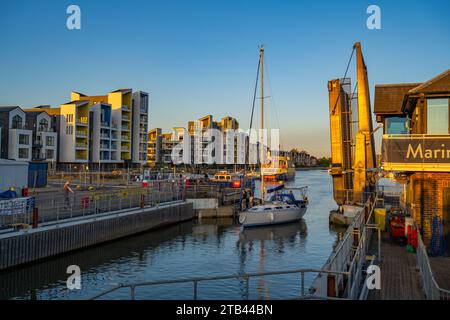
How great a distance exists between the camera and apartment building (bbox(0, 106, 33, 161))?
217 ft

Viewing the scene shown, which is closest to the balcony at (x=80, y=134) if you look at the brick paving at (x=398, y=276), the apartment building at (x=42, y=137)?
the apartment building at (x=42, y=137)

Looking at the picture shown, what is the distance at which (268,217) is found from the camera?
36312 millimetres

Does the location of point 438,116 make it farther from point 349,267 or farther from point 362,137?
point 362,137

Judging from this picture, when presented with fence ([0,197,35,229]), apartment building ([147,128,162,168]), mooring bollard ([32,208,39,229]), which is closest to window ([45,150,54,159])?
apartment building ([147,128,162,168])

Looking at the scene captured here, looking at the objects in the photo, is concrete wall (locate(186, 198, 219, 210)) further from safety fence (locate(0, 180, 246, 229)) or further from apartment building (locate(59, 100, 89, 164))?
apartment building (locate(59, 100, 89, 164))

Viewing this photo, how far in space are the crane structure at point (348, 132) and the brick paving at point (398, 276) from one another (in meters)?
17.8

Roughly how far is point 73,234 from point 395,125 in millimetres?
20685

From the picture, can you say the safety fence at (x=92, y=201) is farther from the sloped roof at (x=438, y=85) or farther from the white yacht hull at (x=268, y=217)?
the sloped roof at (x=438, y=85)

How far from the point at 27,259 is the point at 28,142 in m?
53.3

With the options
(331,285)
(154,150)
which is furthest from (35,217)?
(154,150)

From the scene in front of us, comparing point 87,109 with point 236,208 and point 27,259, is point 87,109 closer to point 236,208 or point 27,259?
point 236,208

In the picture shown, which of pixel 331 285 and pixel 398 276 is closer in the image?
pixel 331 285

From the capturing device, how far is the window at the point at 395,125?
1003 inches

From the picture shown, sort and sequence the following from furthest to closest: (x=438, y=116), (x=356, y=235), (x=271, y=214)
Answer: (x=271, y=214) < (x=438, y=116) < (x=356, y=235)
